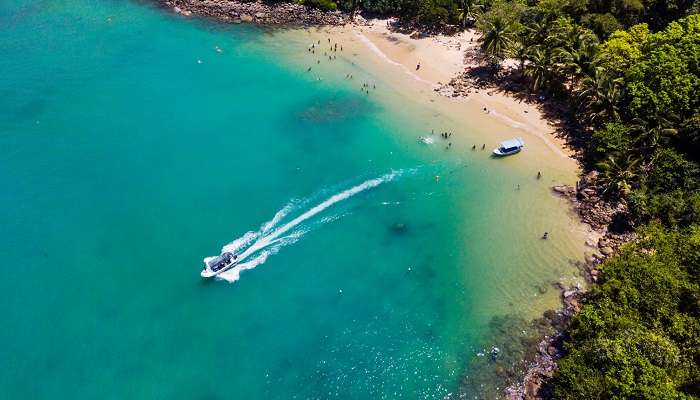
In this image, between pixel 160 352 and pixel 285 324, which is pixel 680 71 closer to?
pixel 285 324

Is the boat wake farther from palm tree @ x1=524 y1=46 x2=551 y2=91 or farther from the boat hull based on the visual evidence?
palm tree @ x1=524 y1=46 x2=551 y2=91

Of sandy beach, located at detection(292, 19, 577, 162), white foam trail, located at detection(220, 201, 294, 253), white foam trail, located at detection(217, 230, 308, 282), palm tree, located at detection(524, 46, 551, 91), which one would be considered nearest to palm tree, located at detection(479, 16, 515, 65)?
palm tree, located at detection(524, 46, 551, 91)

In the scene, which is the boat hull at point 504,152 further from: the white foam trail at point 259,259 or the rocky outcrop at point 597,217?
the white foam trail at point 259,259

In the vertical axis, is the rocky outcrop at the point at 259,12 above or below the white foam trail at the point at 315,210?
above

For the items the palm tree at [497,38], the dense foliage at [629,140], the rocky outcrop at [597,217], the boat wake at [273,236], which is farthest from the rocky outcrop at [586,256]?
the boat wake at [273,236]

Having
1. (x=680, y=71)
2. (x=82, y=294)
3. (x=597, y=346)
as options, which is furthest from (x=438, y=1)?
(x=82, y=294)
